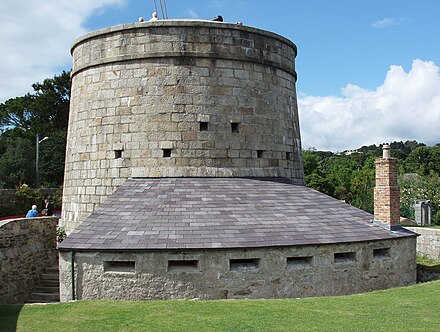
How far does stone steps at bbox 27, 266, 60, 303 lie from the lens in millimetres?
12180

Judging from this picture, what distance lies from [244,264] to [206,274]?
89 centimetres

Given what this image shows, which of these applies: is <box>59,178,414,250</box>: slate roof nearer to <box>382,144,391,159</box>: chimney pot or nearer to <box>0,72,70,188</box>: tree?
<box>382,144,391,159</box>: chimney pot

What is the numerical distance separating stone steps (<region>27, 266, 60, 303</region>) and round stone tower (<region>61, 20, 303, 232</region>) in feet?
5.01

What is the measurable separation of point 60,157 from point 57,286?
25.7 m

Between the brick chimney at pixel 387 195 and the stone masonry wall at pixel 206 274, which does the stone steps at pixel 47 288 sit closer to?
the stone masonry wall at pixel 206 274

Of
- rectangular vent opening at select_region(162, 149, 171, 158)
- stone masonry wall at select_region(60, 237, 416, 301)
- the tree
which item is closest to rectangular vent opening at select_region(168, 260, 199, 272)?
stone masonry wall at select_region(60, 237, 416, 301)

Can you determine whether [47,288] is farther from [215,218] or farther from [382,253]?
[382,253]

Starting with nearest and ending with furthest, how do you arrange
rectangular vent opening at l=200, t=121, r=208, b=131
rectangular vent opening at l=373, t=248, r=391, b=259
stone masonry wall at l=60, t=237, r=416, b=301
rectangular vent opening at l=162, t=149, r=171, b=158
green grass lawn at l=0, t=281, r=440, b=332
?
green grass lawn at l=0, t=281, r=440, b=332 < stone masonry wall at l=60, t=237, r=416, b=301 < rectangular vent opening at l=373, t=248, r=391, b=259 < rectangular vent opening at l=162, t=149, r=171, b=158 < rectangular vent opening at l=200, t=121, r=208, b=131

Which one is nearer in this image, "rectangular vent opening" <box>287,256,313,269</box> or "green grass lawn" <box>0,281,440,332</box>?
"green grass lawn" <box>0,281,440,332</box>

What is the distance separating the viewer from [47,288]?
1283 cm

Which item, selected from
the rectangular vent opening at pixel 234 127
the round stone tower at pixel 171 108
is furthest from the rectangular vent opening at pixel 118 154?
the rectangular vent opening at pixel 234 127

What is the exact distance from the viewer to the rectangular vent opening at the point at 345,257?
11.0 m

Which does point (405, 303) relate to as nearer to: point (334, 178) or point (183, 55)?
point (183, 55)

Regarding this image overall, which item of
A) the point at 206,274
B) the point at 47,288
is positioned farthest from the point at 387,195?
the point at 47,288
